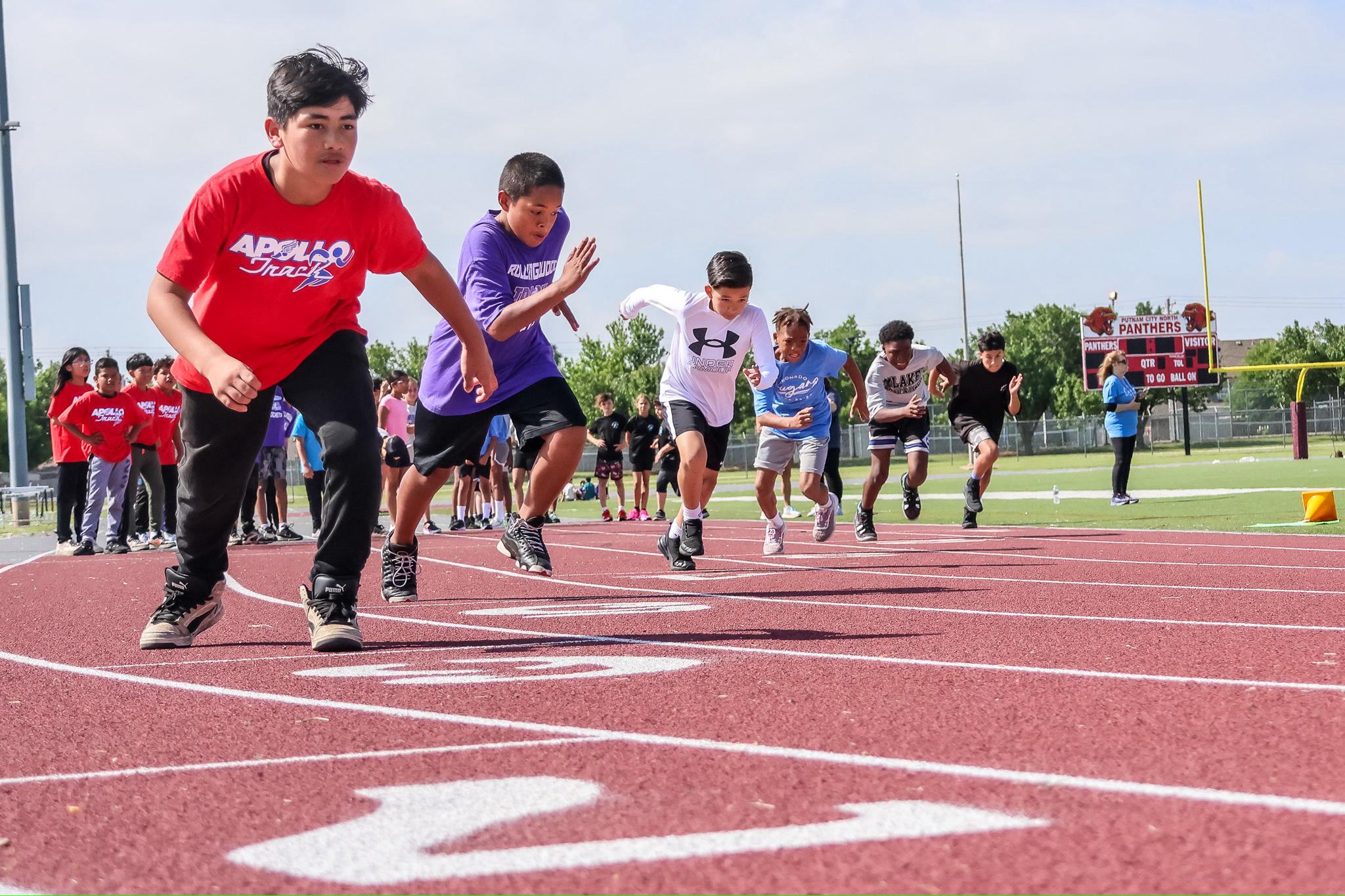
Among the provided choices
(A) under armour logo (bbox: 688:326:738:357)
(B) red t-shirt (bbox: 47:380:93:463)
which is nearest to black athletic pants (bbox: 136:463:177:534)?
(B) red t-shirt (bbox: 47:380:93:463)

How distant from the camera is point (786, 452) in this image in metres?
11.5

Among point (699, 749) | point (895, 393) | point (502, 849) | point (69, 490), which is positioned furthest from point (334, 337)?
point (69, 490)

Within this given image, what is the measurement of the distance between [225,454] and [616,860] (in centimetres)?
339

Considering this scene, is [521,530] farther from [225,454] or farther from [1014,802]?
[1014,802]

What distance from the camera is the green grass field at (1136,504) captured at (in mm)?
13891

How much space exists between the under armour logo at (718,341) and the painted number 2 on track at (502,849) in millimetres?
6296

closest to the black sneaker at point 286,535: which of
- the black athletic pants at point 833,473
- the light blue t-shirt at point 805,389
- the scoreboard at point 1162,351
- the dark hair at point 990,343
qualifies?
the black athletic pants at point 833,473

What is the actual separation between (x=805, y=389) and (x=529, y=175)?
5190mm

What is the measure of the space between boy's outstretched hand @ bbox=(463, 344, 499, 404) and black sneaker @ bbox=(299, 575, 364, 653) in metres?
0.99

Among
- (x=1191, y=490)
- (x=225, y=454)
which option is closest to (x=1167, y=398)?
(x=1191, y=490)

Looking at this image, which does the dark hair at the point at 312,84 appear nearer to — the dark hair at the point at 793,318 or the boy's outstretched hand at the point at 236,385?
the boy's outstretched hand at the point at 236,385

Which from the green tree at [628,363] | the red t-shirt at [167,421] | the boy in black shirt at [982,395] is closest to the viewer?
the boy in black shirt at [982,395]

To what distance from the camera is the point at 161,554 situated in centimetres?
1320

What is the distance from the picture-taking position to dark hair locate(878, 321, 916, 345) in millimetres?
12773
